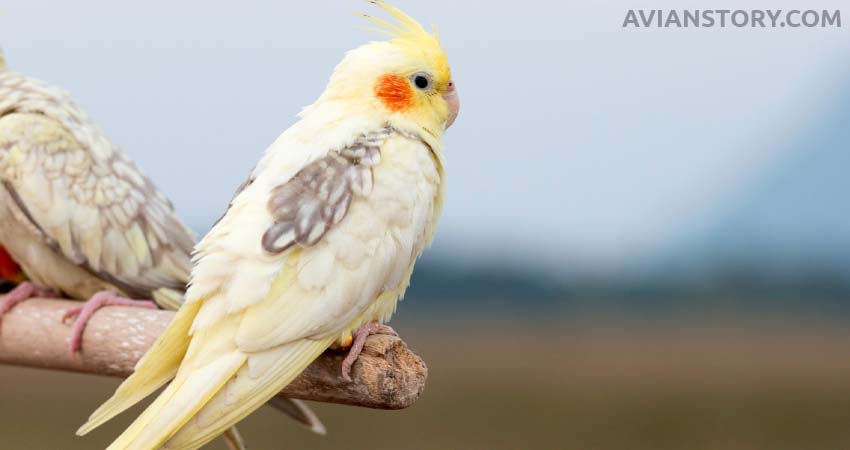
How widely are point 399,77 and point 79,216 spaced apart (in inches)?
30.8

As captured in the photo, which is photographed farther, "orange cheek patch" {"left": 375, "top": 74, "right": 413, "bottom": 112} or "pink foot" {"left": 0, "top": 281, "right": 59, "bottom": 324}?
"pink foot" {"left": 0, "top": 281, "right": 59, "bottom": 324}

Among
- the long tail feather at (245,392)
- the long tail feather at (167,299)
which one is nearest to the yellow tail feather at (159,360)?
the long tail feather at (245,392)

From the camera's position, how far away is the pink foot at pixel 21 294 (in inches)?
70.9

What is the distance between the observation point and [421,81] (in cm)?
126

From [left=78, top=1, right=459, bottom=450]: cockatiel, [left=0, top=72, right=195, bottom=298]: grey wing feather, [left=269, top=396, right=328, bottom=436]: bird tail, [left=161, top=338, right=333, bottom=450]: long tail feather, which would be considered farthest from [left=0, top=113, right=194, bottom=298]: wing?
[left=161, top=338, right=333, bottom=450]: long tail feather

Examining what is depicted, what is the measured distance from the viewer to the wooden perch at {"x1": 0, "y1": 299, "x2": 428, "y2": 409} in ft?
3.96

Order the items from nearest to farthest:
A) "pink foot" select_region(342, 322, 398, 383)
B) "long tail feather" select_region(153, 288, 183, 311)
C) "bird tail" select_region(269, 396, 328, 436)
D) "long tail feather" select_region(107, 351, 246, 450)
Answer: "long tail feather" select_region(107, 351, 246, 450), "pink foot" select_region(342, 322, 398, 383), "bird tail" select_region(269, 396, 328, 436), "long tail feather" select_region(153, 288, 183, 311)

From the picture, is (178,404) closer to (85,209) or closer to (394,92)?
(394,92)

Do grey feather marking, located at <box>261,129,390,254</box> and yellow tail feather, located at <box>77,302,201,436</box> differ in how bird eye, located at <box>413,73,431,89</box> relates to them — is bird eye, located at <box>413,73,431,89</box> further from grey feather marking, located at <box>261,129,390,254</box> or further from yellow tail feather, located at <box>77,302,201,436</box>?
yellow tail feather, located at <box>77,302,201,436</box>

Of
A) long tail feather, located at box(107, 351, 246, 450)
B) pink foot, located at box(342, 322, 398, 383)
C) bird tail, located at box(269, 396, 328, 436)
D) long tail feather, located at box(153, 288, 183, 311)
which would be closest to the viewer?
long tail feather, located at box(107, 351, 246, 450)

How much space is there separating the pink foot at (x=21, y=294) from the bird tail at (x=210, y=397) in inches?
33.7

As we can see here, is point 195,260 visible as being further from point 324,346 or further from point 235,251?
point 324,346

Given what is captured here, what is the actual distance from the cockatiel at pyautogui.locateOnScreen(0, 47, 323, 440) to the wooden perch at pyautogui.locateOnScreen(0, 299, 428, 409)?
47mm

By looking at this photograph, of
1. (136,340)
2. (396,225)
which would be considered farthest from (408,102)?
(136,340)
